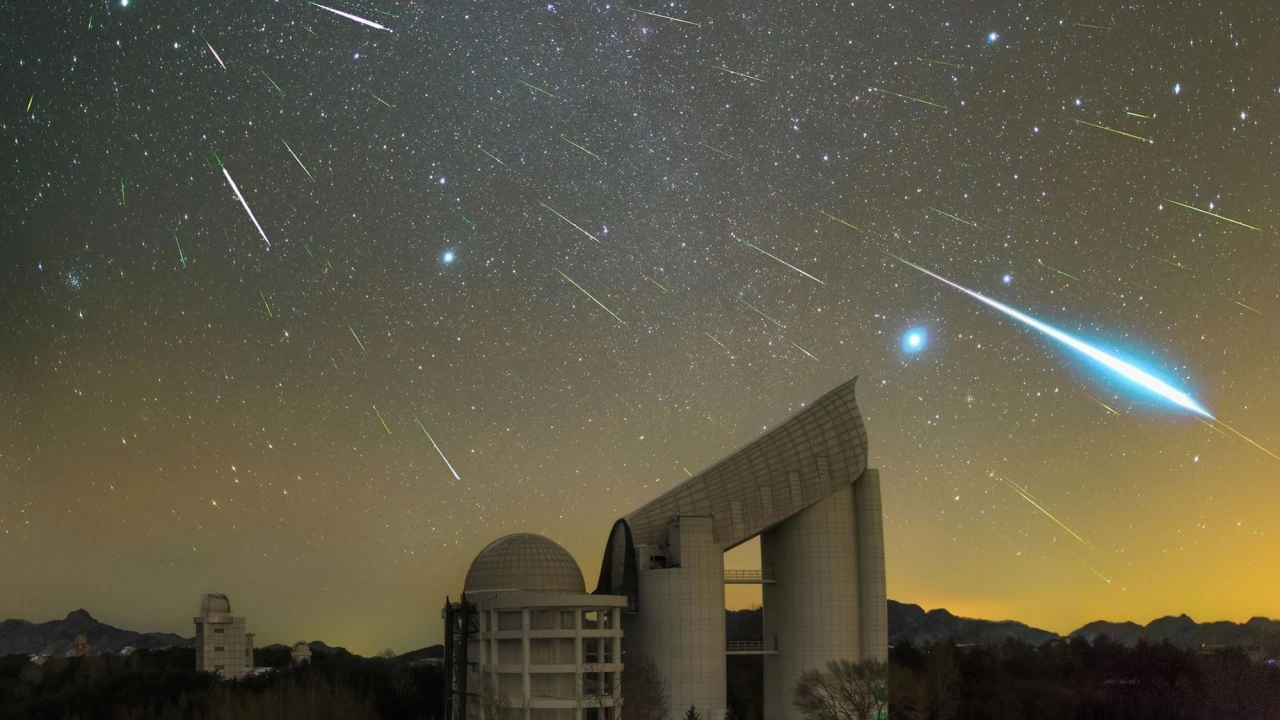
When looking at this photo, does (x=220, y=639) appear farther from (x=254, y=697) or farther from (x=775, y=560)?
(x=775, y=560)

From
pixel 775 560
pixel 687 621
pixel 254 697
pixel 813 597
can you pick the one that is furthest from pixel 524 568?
pixel 254 697

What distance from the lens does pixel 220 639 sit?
11206 centimetres

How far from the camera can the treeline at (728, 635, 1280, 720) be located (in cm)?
8019

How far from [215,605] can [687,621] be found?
63572 mm

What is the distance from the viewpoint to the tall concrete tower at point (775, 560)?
229ft

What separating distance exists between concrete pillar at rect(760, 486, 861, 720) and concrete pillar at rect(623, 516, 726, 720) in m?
5.57

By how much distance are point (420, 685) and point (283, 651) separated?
83187mm

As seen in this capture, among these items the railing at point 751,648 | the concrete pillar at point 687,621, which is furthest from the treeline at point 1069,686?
the concrete pillar at point 687,621

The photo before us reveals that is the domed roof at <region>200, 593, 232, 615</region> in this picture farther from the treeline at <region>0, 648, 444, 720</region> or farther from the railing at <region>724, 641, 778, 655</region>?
the railing at <region>724, 641, 778, 655</region>

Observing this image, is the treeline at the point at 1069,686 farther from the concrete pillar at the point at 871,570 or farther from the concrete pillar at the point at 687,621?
the concrete pillar at the point at 687,621

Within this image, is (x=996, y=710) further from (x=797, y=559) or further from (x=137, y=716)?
(x=137, y=716)

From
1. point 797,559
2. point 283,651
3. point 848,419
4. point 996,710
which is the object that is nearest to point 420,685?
point 797,559

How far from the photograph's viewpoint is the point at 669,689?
68.5 metres

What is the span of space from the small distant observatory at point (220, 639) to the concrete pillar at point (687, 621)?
57628 millimetres
